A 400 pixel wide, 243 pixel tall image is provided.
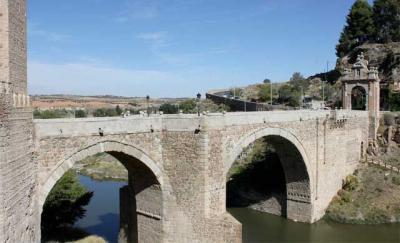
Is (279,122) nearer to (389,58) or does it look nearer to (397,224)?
(397,224)

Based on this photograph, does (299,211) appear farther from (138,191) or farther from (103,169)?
(103,169)

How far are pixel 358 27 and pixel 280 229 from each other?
32.4 metres

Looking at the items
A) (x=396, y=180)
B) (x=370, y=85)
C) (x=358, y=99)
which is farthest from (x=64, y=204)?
(x=358, y=99)

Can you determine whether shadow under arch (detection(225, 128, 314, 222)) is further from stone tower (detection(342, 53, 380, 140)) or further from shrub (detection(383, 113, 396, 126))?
shrub (detection(383, 113, 396, 126))

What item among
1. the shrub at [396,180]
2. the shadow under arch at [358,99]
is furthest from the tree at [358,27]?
the shrub at [396,180]

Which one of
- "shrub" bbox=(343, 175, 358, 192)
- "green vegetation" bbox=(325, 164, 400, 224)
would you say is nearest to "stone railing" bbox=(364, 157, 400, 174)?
"green vegetation" bbox=(325, 164, 400, 224)

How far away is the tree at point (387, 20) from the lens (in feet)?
148

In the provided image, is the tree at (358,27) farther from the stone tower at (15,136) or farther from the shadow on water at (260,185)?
the stone tower at (15,136)

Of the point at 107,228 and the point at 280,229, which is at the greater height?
the point at 107,228

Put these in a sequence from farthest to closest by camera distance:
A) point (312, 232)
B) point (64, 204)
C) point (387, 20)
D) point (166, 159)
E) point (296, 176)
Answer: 1. point (387, 20)
2. point (296, 176)
3. point (312, 232)
4. point (64, 204)
5. point (166, 159)

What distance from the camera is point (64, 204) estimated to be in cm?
1877

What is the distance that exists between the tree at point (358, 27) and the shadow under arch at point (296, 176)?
29.4m

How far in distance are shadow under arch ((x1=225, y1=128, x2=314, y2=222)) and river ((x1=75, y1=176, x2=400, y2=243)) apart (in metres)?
0.63

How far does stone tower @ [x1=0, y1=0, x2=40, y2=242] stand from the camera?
899 centimetres
